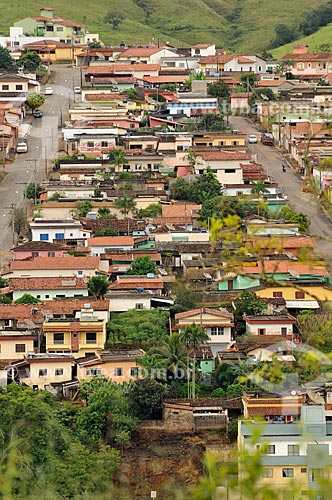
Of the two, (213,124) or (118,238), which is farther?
(213,124)


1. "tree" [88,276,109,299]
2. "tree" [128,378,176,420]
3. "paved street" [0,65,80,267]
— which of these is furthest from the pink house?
"tree" [128,378,176,420]

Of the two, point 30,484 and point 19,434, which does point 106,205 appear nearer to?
point 19,434

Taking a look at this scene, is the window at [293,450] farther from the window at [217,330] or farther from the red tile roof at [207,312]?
the red tile roof at [207,312]

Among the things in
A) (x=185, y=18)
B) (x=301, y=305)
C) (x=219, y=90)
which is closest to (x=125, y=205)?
(x=301, y=305)

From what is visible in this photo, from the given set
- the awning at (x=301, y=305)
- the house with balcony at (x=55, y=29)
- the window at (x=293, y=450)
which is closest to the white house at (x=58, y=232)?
the awning at (x=301, y=305)

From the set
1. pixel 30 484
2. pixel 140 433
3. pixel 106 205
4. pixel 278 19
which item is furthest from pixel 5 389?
pixel 278 19

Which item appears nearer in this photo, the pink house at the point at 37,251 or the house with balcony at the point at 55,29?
the pink house at the point at 37,251
